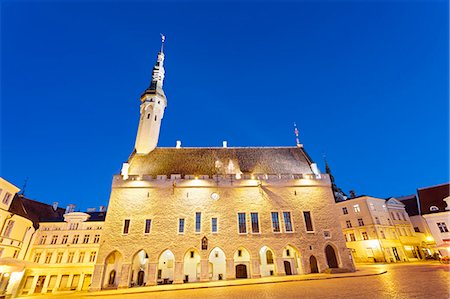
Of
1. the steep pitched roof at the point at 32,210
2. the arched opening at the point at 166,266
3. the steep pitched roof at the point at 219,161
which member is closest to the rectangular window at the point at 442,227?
the steep pitched roof at the point at 219,161

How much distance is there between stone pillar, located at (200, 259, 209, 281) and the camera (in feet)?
72.9

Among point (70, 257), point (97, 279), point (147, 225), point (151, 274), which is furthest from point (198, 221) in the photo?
point (70, 257)

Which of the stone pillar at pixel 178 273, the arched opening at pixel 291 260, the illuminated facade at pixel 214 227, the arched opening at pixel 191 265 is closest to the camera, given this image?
the stone pillar at pixel 178 273

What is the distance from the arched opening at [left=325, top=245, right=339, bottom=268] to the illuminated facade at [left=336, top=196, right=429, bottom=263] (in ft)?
43.0

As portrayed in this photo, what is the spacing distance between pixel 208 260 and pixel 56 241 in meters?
22.9

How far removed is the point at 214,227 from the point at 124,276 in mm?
9728

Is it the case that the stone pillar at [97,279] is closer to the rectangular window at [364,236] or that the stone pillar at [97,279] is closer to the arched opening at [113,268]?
the arched opening at [113,268]

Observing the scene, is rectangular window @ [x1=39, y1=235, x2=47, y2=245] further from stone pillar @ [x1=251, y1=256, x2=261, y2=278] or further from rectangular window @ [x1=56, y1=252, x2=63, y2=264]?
stone pillar @ [x1=251, y1=256, x2=261, y2=278]

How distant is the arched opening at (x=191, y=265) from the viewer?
78.9 ft

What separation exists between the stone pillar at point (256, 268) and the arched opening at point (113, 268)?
13.7 meters

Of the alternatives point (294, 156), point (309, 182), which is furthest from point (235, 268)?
point (294, 156)

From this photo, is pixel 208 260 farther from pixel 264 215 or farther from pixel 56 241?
pixel 56 241

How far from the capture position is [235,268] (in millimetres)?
23891

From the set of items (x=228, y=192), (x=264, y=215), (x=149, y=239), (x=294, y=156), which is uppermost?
(x=294, y=156)
